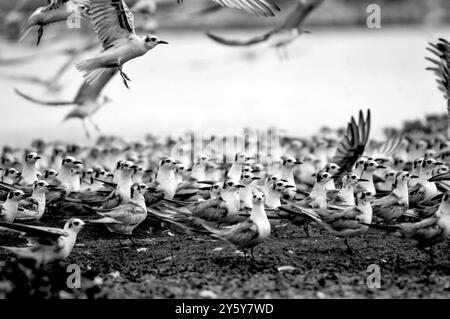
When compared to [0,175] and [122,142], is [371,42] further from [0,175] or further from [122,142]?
[0,175]

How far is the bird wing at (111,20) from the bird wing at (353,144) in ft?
11.4

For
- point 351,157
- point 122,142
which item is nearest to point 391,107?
point 122,142

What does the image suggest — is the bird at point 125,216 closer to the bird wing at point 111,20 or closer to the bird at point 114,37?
the bird at point 114,37

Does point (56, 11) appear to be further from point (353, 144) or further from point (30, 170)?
point (353, 144)

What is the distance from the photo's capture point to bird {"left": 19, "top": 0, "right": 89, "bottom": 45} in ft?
29.5

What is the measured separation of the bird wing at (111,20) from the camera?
844 centimetres

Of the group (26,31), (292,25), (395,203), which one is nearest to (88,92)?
(292,25)

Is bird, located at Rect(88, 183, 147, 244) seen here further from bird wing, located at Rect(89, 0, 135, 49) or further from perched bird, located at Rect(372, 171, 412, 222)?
perched bird, located at Rect(372, 171, 412, 222)

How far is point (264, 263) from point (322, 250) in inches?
29.0

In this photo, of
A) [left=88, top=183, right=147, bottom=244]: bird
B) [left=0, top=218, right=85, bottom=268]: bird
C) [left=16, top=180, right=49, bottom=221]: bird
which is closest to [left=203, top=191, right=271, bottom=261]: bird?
[left=88, top=183, right=147, bottom=244]: bird

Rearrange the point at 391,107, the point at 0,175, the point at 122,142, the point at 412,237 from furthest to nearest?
1. the point at 391,107
2. the point at 122,142
3. the point at 0,175
4. the point at 412,237

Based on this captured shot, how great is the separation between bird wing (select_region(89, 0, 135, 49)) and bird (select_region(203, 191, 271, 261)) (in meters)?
1.89

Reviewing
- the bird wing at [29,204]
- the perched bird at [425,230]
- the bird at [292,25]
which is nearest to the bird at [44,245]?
the bird wing at [29,204]
